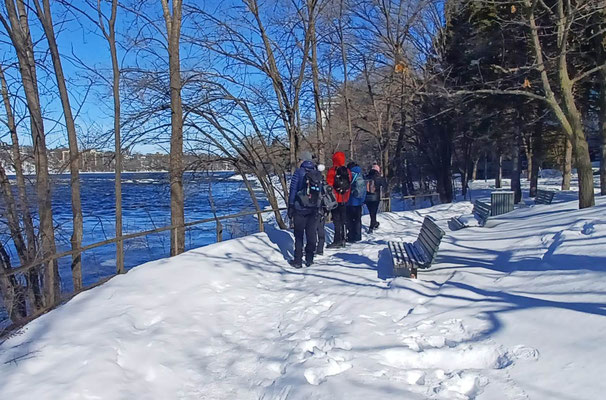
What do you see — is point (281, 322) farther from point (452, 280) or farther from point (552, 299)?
point (552, 299)

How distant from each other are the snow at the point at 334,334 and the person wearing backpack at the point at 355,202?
262cm

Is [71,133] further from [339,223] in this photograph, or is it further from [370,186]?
[370,186]

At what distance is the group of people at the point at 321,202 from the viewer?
7.45m

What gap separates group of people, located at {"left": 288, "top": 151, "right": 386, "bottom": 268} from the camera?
7.45m

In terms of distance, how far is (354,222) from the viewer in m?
9.92

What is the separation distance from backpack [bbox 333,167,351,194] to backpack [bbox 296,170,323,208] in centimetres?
140

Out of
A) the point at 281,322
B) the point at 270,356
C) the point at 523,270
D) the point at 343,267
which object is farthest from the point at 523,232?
the point at 270,356

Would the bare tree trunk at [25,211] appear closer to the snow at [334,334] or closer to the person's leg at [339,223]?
the snow at [334,334]

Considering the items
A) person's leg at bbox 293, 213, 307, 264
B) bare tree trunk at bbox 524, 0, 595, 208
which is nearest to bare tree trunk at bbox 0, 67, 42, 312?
person's leg at bbox 293, 213, 307, 264

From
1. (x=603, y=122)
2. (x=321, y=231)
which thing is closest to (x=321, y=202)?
(x=321, y=231)

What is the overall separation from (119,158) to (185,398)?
27.5 ft

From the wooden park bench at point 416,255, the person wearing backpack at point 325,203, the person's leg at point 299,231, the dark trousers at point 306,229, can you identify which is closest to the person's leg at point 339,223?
the person wearing backpack at point 325,203

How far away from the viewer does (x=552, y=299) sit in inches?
178

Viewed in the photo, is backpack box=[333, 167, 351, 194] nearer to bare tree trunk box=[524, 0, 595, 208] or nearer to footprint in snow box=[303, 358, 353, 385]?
footprint in snow box=[303, 358, 353, 385]
